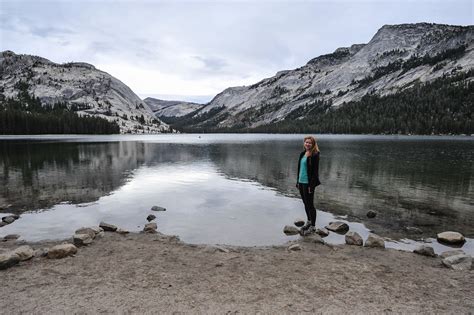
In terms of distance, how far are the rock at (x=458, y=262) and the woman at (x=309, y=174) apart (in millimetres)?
6563

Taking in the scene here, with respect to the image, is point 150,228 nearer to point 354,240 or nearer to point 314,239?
point 314,239

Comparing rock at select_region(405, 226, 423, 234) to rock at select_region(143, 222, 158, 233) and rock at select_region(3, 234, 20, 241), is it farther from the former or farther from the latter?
rock at select_region(3, 234, 20, 241)

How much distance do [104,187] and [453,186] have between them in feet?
127

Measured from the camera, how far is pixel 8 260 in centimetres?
1218

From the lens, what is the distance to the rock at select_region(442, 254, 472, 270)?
1251 centimetres

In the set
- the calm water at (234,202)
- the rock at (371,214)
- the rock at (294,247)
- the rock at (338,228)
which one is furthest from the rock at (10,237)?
the rock at (371,214)

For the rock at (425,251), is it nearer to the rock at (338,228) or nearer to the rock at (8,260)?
the rock at (338,228)

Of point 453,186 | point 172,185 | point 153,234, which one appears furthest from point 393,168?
point 153,234

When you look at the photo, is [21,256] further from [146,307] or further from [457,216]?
[457,216]

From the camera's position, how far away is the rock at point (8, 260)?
1202 cm

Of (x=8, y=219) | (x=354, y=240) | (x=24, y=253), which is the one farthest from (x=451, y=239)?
(x=8, y=219)

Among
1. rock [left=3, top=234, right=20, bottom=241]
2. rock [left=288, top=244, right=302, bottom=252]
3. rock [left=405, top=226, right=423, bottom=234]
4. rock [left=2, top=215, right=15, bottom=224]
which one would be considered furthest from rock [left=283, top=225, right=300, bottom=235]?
rock [left=2, top=215, right=15, bottom=224]

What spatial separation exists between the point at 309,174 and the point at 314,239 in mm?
3441

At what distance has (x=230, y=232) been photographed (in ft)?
60.9
